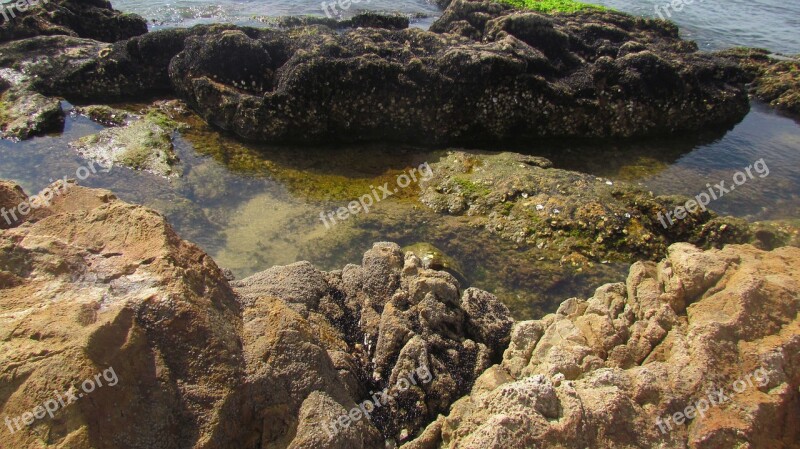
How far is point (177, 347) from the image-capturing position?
4465 millimetres

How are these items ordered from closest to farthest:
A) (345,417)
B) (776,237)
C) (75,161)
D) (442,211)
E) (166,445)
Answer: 1. (166,445)
2. (345,417)
3. (776,237)
4. (442,211)
5. (75,161)

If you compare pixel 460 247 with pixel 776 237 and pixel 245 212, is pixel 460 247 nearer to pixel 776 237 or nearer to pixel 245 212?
pixel 245 212

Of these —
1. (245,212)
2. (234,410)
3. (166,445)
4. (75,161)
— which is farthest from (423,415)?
(75,161)

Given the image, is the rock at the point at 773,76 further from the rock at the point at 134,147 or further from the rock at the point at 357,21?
the rock at the point at 134,147

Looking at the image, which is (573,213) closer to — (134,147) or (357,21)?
(134,147)

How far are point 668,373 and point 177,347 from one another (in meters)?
4.61

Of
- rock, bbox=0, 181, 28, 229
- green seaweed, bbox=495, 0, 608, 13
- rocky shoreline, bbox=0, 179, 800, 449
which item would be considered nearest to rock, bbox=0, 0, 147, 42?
rock, bbox=0, 181, 28, 229

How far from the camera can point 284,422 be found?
15.0ft

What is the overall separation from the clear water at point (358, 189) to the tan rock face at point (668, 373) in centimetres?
249

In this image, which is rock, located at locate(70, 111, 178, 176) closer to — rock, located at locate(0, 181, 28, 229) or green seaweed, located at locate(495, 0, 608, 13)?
rock, located at locate(0, 181, 28, 229)

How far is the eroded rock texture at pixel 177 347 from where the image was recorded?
3939 mm

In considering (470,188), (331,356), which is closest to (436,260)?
(470,188)

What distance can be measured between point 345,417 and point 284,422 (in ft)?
1.85

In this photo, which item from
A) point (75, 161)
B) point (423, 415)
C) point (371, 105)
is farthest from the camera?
point (371, 105)
